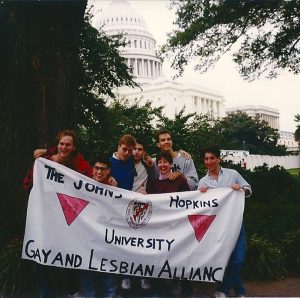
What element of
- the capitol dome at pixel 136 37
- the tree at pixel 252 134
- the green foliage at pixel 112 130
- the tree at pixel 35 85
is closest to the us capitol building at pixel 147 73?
the capitol dome at pixel 136 37

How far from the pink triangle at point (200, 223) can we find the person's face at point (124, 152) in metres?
0.88

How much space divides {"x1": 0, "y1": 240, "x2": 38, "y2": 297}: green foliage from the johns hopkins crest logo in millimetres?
1139

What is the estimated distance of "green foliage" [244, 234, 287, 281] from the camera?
508 centimetres

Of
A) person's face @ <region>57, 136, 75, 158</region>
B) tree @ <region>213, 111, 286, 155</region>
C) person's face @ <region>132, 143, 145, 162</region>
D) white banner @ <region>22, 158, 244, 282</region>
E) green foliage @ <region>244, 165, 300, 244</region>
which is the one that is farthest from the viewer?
tree @ <region>213, 111, 286, 155</region>

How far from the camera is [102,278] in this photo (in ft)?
14.6

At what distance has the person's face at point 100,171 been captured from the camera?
4390mm

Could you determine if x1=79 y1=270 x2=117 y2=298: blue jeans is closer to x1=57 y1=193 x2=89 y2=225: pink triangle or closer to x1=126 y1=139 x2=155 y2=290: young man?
x1=126 y1=139 x2=155 y2=290: young man

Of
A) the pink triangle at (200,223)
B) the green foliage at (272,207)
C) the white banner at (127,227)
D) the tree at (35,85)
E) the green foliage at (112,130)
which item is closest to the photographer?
the white banner at (127,227)

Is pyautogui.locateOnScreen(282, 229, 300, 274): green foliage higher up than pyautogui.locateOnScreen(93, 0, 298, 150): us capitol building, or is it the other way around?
pyautogui.locateOnScreen(93, 0, 298, 150): us capitol building

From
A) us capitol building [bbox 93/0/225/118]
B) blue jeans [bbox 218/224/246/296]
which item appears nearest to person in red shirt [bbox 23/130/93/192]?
blue jeans [bbox 218/224/246/296]

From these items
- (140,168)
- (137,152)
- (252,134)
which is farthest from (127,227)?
(252,134)

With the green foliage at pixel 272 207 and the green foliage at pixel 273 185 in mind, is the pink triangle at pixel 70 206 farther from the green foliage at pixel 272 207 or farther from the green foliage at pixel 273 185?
the green foliage at pixel 273 185

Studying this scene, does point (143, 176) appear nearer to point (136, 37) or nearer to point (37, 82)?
point (37, 82)

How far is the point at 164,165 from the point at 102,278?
50.1 inches
